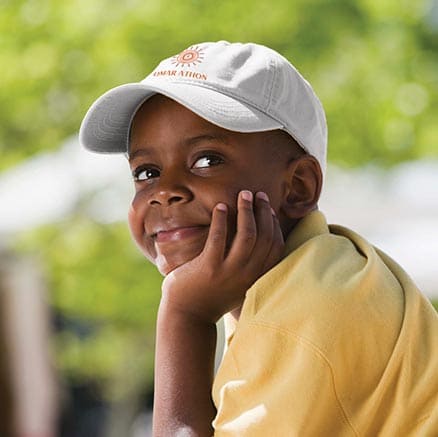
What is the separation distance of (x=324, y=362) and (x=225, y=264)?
331mm

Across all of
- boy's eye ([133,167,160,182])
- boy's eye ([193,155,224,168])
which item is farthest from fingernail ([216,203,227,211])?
boy's eye ([133,167,160,182])

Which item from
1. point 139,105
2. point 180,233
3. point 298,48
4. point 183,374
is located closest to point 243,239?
point 180,233

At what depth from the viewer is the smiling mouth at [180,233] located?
7.38ft

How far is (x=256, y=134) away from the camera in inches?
91.3

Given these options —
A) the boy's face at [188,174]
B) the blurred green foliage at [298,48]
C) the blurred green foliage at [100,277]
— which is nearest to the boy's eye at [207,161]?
the boy's face at [188,174]

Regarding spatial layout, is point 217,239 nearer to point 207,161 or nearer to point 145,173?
point 207,161

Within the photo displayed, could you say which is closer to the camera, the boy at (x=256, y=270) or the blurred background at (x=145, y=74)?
the boy at (x=256, y=270)

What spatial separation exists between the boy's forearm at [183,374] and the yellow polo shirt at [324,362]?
81mm

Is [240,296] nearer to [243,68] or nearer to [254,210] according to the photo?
[254,210]

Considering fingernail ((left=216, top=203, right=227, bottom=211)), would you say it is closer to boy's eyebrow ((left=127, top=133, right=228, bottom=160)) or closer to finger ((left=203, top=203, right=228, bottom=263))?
finger ((left=203, top=203, right=228, bottom=263))

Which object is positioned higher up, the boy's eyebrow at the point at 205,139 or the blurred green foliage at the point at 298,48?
the boy's eyebrow at the point at 205,139

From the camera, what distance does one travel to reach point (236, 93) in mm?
2301

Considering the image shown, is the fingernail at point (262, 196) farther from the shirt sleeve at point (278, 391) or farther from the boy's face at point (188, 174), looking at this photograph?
the shirt sleeve at point (278, 391)

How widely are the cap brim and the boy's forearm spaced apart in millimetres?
396
